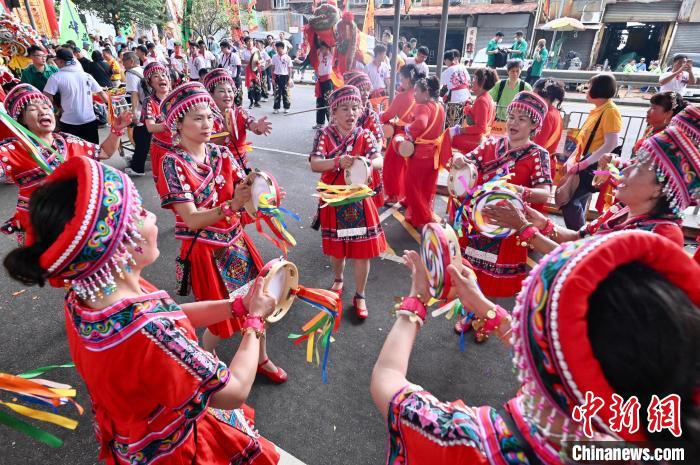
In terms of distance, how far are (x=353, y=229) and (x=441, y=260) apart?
6.21 ft

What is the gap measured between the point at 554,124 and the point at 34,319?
224 inches

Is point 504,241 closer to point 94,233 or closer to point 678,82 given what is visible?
point 94,233

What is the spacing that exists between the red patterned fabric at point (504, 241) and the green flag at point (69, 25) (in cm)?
1068

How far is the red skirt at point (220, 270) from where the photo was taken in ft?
8.10

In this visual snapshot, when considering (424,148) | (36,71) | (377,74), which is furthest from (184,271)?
(377,74)

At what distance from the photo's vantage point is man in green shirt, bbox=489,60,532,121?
19.1ft

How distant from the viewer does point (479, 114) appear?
197 inches

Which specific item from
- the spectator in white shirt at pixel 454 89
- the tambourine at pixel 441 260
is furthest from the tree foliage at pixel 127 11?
the tambourine at pixel 441 260

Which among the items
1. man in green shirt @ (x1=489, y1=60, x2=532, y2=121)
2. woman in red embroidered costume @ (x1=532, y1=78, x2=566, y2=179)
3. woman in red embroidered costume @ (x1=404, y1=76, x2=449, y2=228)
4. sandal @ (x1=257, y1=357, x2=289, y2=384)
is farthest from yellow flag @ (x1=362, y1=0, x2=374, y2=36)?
sandal @ (x1=257, y1=357, x2=289, y2=384)

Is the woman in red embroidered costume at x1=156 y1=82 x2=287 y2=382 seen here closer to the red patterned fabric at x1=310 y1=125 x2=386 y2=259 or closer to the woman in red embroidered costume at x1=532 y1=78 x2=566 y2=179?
the red patterned fabric at x1=310 y1=125 x2=386 y2=259

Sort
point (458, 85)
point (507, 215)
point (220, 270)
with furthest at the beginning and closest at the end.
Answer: point (458, 85) → point (220, 270) → point (507, 215)

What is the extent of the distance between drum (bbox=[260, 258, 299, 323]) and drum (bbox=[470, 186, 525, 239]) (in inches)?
47.0

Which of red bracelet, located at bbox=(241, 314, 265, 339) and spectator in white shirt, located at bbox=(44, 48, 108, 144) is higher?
spectator in white shirt, located at bbox=(44, 48, 108, 144)

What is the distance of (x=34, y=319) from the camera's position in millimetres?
3424
